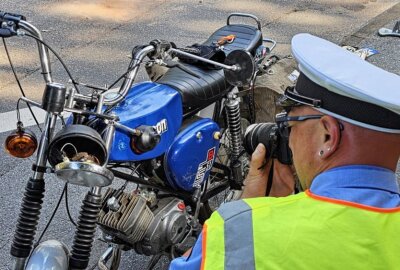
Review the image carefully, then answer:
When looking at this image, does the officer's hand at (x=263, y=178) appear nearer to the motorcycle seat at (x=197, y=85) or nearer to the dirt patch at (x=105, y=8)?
the motorcycle seat at (x=197, y=85)

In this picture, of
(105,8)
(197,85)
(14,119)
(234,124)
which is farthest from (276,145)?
(105,8)

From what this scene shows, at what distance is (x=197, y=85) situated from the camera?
120 inches

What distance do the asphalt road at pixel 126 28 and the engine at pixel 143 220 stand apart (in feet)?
4.73

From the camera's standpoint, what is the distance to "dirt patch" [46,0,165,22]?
25.8 ft

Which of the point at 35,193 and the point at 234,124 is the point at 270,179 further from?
the point at 234,124

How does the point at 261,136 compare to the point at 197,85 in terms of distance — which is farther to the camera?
the point at 197,85

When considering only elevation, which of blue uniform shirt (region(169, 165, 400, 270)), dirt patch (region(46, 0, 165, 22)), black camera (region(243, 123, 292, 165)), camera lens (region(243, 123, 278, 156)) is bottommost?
dirt patch (region(46, 0, 165, 22))

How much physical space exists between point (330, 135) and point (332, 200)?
6.9 inches

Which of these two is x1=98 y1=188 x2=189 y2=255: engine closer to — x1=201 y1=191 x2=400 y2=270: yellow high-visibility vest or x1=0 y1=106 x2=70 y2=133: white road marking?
x1=201 y1=191 x2=400 y2=270: yellow high-visibility vest

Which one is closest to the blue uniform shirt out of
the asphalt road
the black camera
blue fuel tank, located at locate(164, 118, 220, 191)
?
the black camera

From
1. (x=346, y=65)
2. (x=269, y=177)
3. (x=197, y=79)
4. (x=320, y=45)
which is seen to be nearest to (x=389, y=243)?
(x=346, y=65)

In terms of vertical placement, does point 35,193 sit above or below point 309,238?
below

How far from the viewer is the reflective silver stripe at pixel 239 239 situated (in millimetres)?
1398

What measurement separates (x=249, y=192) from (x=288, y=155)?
19cm
